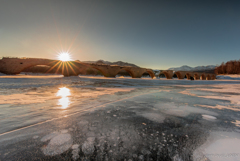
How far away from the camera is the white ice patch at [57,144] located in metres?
1.28

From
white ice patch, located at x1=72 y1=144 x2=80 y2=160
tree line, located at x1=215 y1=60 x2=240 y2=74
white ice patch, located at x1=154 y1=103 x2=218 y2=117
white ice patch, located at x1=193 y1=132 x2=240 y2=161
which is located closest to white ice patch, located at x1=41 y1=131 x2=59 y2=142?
white ice patch, located at x1=72 y1=144 x2=80 y2=160

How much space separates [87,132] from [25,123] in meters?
1.24

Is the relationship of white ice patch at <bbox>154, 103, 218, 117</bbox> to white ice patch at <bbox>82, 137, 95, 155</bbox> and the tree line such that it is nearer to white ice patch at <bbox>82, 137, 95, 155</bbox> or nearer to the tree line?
white ice patch at <bbox>82, 137, 95, 155</bbox>

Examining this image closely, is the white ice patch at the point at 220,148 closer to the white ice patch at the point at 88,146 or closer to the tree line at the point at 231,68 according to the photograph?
the white ice patch at the point at 88,146

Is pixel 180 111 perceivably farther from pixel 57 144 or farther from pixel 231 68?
pixel 231 68

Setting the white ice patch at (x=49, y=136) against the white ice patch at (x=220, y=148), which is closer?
the white ice patch at (x=220, y=148)

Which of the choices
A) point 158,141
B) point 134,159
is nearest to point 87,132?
point 134,159

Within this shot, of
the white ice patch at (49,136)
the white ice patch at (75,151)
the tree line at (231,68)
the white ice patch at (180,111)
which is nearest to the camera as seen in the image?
the white ice patch at (75,151)

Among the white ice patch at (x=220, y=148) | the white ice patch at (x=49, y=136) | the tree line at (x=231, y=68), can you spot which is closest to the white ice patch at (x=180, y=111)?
the white ice patch at (x=220, y=148)

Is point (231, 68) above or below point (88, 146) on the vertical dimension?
above

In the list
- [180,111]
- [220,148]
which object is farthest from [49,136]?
[180,111]

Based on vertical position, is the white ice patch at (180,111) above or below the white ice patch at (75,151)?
below

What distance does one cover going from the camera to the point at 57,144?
1406 mm

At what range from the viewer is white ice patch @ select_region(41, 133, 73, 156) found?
1281mm
